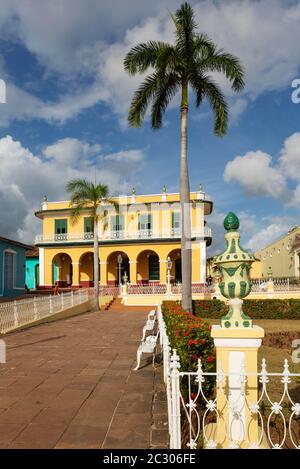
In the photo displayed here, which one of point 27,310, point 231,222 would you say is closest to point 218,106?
point 27,310

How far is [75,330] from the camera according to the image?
45.1 ft

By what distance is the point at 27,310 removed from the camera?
14.2 metres

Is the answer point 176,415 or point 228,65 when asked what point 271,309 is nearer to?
point 228,65

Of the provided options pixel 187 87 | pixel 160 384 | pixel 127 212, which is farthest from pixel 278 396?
pixel 127 212

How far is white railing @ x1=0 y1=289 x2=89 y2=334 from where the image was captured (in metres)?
12.5

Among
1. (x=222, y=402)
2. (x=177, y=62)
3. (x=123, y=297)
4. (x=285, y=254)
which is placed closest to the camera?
(x=222, y=402)

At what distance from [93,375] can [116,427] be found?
269cm

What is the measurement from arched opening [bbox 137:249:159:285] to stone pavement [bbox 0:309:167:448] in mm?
23941

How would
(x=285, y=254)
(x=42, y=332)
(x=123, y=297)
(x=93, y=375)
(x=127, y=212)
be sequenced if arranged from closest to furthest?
(x=93, y=375)
(x=42, y=332)
(x=123, y=297)
(x=127, y=212)
(x=285, y=254)

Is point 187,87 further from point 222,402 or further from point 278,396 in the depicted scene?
point 222,402

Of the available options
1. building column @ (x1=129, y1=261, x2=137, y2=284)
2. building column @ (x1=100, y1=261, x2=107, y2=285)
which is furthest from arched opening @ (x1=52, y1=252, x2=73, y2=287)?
building column @ (x1=129, y1=261, x2=137, y2=284)

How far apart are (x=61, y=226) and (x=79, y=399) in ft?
101

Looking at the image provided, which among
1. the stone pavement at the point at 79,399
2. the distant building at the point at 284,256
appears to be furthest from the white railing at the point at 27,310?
the distant building at the point at 284,256

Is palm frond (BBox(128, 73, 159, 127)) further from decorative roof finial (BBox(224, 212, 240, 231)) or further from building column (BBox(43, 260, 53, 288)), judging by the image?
building column (BBox(43, 260, 53, 288))
